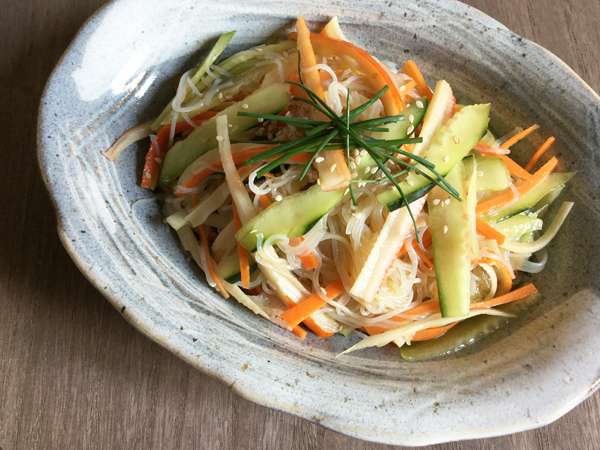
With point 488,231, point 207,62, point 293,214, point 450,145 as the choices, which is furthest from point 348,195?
point 207,62

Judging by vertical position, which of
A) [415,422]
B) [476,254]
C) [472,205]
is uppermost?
[472,205]

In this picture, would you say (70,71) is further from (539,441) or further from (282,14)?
(539,441)

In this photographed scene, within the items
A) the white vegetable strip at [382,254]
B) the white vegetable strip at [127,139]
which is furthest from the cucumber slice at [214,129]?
the white vegetable strip at [382,254]

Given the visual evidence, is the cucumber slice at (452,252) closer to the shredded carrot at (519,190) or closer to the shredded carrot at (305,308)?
the shredded carrot at (519,190)

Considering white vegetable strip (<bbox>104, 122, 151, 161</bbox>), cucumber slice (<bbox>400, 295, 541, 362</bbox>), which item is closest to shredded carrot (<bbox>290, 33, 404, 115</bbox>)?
white vegetable strip (<bbox>104, 122, 151, 161</bbox>)

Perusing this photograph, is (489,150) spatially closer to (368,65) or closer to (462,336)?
(368,65)

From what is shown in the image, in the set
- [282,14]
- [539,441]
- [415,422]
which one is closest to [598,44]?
[282,14]
